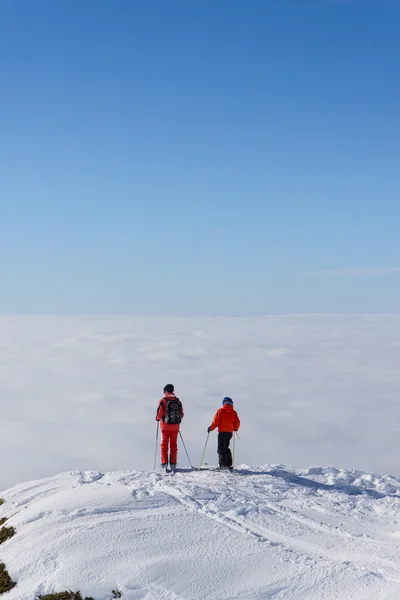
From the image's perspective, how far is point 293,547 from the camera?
9578mm

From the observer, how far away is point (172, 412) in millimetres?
15039

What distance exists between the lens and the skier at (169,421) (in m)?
15.0

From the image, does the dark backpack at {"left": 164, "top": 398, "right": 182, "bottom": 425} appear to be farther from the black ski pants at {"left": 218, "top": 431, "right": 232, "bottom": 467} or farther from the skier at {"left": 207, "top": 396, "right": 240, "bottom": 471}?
the black ski pants at {"left": 218, "top": 431, "right": 232, "bottom": 467}

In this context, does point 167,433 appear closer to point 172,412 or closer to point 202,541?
point 172,412

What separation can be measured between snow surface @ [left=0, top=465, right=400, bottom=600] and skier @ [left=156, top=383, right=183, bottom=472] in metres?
1.34

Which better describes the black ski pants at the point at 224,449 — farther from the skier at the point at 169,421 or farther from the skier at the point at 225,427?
the skier at the point at 169,421

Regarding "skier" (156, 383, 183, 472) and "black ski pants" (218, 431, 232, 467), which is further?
"black ski pants" (218, 431, 232, 467)

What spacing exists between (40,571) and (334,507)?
6438mm

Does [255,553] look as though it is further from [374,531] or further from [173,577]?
[374,531]

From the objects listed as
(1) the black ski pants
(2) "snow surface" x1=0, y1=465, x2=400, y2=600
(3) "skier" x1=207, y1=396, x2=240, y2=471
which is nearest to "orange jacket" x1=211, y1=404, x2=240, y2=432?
(3) "skier" x1=207, y1=396, x2=240, y2=471

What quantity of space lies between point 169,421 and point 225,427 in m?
1.73

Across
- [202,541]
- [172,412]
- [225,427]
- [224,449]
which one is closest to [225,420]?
[225,427]

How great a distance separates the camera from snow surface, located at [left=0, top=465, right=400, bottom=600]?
8336 mm

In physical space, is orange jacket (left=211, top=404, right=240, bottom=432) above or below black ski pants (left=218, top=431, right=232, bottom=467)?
above
